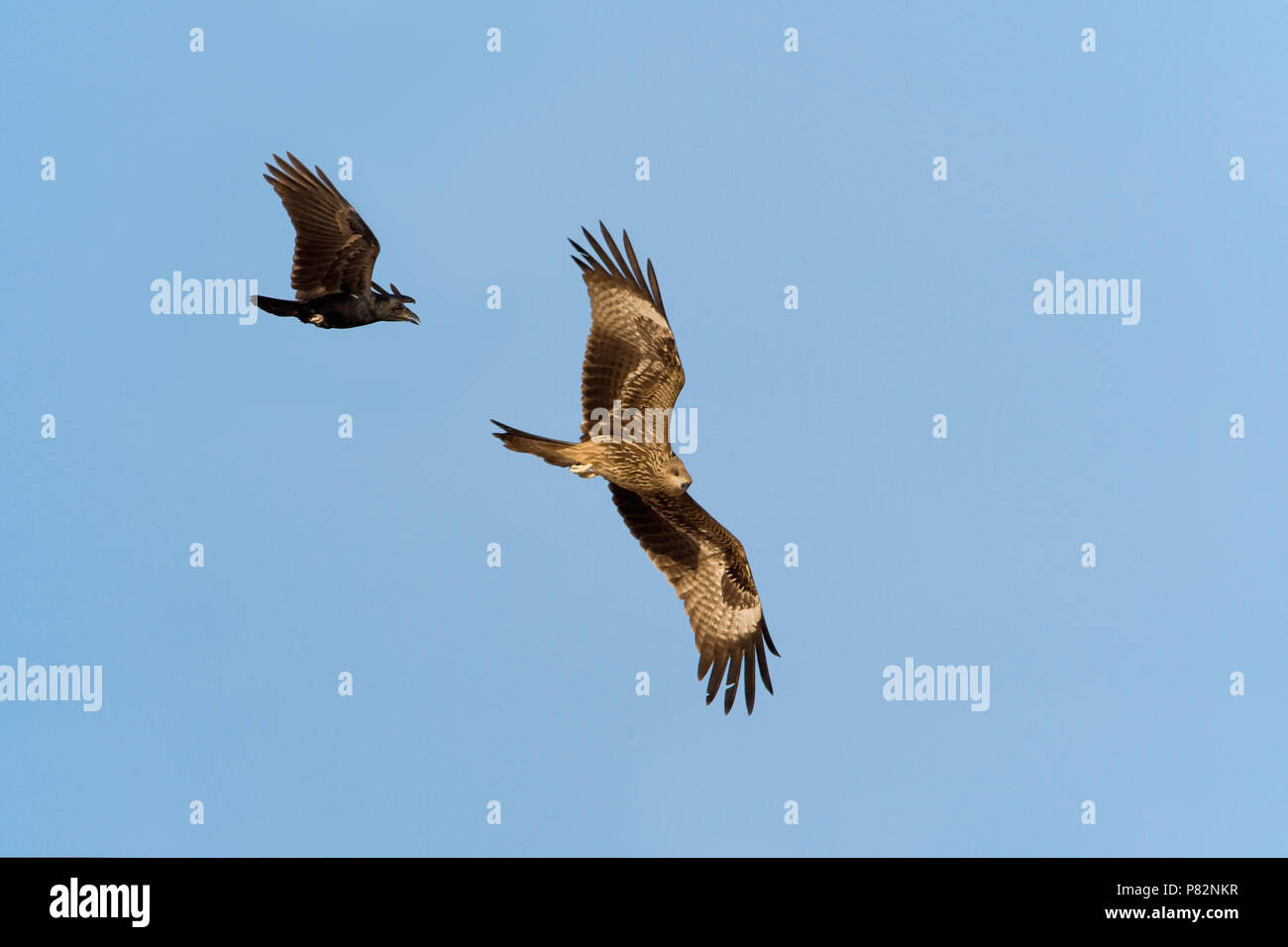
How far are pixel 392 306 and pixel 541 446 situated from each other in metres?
3.73

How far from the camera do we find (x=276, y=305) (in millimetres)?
17391

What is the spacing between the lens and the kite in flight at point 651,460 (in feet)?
52.1

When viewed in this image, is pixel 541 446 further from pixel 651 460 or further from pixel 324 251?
pixel 324 251

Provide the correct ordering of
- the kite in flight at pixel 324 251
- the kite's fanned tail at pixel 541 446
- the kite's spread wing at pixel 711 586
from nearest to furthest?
the kite's fanned tail at pixel 541 446 → the kite's spread wing at pixel 711 586 → the kite in flight at pixel 324 251

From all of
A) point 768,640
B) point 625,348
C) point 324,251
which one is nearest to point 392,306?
point 324,251

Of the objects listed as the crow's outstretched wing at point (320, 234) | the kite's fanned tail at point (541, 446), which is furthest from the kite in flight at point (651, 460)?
the crow's outstretched wing at point (320, 234)

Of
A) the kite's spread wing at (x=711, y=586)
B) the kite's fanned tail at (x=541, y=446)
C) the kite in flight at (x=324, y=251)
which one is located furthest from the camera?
the kite in flight at (x=324, y=251)

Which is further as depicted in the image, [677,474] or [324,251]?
[324,251]

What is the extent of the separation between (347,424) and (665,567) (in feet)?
17.3

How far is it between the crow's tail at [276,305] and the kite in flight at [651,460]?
3.14 metres

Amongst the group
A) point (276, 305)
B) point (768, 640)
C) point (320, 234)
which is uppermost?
point (320, 234)

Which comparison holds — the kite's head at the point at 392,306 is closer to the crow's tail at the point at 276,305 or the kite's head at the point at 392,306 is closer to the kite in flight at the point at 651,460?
the crow's tail at the point at 276,305
